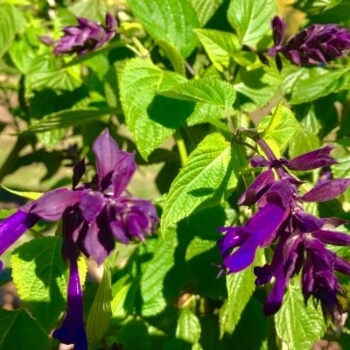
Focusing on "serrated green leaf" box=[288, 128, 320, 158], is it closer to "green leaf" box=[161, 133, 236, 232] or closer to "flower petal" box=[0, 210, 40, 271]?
"green leaf" box=[161, 133, 236, 232]

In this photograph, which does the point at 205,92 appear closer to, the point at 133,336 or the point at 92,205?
the point at 92,205

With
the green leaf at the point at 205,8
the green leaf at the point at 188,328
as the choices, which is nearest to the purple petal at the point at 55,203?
the green leaf at the point at 188,328

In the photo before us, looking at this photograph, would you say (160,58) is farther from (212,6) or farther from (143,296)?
(143,296)

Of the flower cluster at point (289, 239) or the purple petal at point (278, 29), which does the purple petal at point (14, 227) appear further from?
the purple petal at point (278, 29)

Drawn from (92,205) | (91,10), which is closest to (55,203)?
(92,205)

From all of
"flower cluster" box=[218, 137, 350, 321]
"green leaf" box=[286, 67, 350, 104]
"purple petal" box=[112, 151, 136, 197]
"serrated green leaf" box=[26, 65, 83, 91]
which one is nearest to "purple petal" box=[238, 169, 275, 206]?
"flower cluster" box=[218, 137, 350, 321]

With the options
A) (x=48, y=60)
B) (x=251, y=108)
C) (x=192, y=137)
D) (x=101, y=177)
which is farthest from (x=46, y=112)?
(x=101, y=177)
